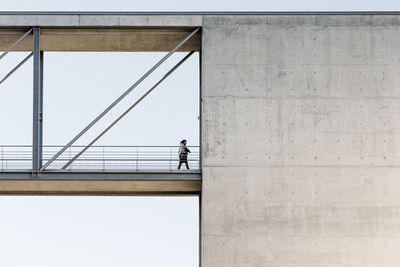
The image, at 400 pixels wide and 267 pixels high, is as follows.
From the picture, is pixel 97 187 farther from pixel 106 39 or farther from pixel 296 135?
pixel 296 135

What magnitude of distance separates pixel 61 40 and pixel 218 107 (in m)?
5.41

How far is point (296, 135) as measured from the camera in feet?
60.1

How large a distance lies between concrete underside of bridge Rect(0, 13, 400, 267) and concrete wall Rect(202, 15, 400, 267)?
1.1 inches

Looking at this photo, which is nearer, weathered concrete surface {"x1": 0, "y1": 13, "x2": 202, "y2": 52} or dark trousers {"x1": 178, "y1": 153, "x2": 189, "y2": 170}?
weathered concrete surface {"x1": 0, "y1": 13, "x2": 202, "y2": 52}

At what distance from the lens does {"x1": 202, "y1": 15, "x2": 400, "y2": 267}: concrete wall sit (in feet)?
58.6

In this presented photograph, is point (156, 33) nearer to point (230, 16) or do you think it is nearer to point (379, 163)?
point (230, 16)

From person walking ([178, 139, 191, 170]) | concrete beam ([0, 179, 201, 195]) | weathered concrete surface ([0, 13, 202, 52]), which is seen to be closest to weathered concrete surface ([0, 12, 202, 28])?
weathered concrete surface ([0, 13, 202, 52])

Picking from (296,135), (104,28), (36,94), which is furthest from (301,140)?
(36,94)

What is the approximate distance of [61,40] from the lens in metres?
20.0

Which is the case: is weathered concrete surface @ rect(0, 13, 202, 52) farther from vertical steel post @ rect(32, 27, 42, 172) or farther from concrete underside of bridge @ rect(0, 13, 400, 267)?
vertical steel post @ rect(32, 27, 42, 172)

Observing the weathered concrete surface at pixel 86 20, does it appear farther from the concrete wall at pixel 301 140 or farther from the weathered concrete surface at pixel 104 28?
the concrete wall at pixel 301 140

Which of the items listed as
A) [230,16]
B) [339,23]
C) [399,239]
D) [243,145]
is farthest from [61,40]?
[399,239]

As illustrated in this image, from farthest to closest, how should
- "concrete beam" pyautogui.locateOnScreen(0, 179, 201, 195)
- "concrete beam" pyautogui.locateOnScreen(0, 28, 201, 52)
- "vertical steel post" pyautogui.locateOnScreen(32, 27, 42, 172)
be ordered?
"concrete beam" pyautogui.locateOnScreen(0, 28, 201, 52) → "concrete beam" pyautogui.locateOnScreen(0, 179, 201, 195) → "vertical steel post" pyautogui.locateOnScreen(32, 27, 42, 172)

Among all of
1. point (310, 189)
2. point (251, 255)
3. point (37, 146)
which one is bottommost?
point (251, 255)
